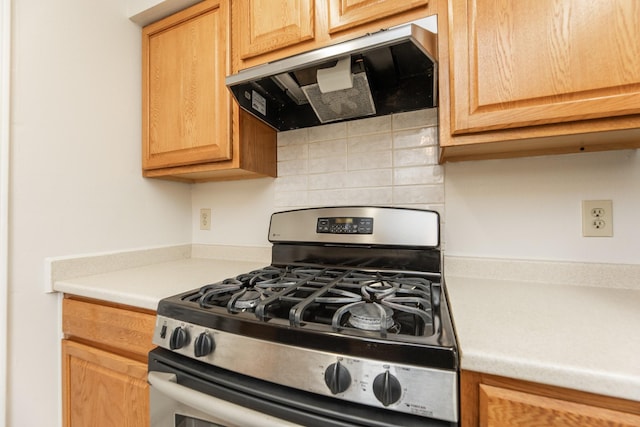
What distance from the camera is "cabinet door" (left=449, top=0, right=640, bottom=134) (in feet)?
2.27

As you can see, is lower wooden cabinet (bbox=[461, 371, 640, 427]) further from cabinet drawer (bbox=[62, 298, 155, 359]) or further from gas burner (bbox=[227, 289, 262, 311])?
cabinet drawer (bbox=[62, 298, 155, 359])

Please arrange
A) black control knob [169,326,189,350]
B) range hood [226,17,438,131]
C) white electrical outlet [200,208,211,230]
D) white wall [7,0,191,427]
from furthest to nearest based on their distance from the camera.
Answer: white electrical outlet [200,208,211,230], white wall [7,0,191,427], range hood [226,17,438,131], black control knob [169,326,189,350]

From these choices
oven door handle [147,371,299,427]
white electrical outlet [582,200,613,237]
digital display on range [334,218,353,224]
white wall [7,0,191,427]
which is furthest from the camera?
digital display on range [334,218,353,224]

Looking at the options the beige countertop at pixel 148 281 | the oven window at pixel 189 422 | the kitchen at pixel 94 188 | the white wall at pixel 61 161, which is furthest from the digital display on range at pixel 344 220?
the white wall at pixel 61 161

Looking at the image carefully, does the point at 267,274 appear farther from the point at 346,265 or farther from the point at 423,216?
the point at 423,216

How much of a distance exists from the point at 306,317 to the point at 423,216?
0.57m

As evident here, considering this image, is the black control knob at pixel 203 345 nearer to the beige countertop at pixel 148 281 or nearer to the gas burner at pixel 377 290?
the beige countertop at pixel 148 281

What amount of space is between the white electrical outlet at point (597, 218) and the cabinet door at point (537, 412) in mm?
690

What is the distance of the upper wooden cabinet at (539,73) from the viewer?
694mm

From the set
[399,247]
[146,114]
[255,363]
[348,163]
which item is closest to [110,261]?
[146,114]

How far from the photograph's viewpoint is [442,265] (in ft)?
3.56

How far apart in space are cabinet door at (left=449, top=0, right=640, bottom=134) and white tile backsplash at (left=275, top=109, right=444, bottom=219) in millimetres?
328

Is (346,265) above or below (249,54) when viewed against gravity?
below

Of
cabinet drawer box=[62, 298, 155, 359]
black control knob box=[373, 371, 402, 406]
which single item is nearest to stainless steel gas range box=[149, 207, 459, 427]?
black control knob box=[373, 371, 402, 406]
